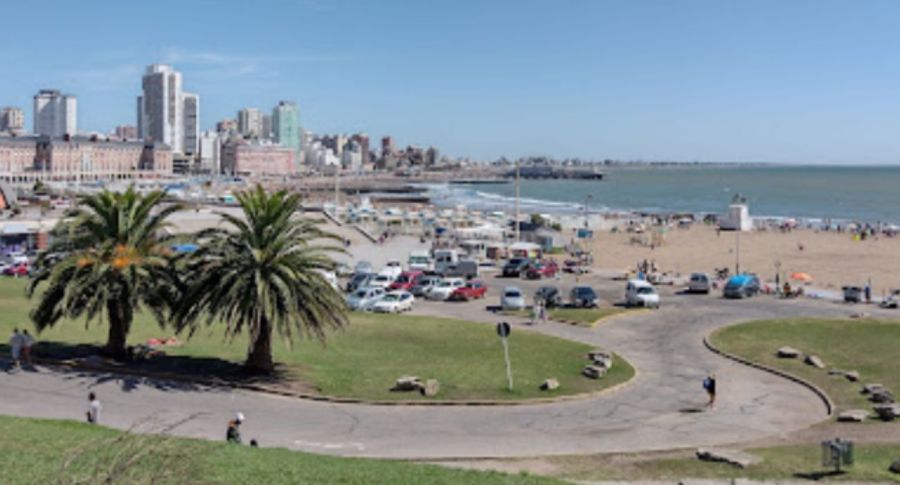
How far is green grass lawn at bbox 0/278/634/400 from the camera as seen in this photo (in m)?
20.5

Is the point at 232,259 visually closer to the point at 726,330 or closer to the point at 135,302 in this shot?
the point at 135,302

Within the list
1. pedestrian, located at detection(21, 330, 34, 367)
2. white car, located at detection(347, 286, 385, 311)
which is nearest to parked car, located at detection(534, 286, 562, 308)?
white car, located at detection(347, 286, 385, 311)

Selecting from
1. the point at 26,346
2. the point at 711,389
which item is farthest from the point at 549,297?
the point at 26,346

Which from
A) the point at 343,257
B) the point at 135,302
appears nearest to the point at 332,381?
the point at 135,302

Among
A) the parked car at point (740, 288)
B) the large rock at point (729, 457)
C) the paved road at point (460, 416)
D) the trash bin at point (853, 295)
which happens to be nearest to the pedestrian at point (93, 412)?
the paved road at point (460, 416)

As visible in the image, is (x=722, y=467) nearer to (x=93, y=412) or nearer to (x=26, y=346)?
(x=93, y=412)

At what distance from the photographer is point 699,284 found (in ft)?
136

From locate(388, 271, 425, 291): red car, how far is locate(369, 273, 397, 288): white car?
35 centimetres

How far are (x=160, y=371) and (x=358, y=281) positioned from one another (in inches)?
861

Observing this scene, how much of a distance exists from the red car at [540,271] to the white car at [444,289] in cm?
811

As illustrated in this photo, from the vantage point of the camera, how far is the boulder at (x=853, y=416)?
1841cm

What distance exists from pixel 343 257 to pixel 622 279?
18.1 metres

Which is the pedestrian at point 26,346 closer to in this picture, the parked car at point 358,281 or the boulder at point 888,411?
the boulder at point 888,411

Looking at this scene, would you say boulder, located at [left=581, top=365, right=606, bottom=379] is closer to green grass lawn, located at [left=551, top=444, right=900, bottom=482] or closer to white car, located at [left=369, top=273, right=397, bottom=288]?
green grass lawn, located at [left=551, top=444, right=900, bottom=482]
